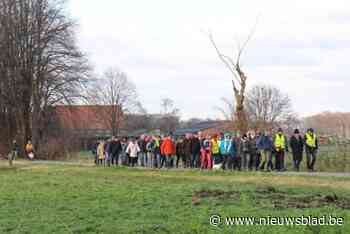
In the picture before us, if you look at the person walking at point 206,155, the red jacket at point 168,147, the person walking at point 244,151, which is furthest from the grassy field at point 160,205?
the red jacket at point 168,147

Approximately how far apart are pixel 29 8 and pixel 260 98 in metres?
43.4

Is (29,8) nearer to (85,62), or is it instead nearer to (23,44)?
(23,44)

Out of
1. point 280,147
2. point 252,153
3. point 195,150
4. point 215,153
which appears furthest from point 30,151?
point 280,147

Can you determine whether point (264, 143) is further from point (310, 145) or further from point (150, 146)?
point (150, 146)

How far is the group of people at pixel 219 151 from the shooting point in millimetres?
27828

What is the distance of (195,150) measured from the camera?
3156 centimetres

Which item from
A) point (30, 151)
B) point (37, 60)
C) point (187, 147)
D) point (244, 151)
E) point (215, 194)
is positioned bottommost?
point (215, 194)

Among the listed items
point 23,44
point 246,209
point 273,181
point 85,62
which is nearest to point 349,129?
point 85,62

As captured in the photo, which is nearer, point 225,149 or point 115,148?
point 225,149

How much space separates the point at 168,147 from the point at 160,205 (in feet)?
58.0

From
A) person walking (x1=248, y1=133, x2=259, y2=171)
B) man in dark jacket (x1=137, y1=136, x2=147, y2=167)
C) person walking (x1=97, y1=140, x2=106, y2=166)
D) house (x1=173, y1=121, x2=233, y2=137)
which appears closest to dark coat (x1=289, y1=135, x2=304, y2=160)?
person walking (x1=248, y1=133, x2=259, y2=171)

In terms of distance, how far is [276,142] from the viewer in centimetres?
2778

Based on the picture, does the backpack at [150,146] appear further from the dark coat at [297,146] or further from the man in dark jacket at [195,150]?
the dark coat at [297,146]

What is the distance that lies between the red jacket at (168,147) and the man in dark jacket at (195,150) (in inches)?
54.4
